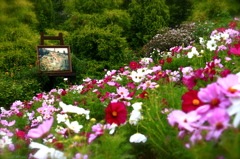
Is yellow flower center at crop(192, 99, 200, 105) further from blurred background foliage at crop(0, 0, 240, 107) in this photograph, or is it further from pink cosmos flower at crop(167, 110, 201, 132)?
blurred background foliage at crop(0, 0, 240, 107)

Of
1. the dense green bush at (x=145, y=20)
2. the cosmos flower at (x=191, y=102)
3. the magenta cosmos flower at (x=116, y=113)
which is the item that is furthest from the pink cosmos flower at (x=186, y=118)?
the dense green bush at (x=145, y=20)

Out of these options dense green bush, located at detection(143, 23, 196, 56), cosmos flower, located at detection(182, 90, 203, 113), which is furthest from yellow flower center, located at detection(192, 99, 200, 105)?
dense green bush, located at detection(143, 23, 196, 56)

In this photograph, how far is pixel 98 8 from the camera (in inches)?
413

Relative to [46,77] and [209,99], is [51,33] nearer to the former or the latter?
[46,77]

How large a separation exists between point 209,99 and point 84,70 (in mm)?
6472

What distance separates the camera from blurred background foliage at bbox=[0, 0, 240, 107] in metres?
5.78

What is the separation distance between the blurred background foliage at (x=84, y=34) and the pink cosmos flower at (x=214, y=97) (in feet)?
13.2

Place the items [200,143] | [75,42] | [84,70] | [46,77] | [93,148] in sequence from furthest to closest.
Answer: [75,42]
[84,70]
[46,77]
[93,148]
[200,143]

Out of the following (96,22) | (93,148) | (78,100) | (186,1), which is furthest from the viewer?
(186,1)

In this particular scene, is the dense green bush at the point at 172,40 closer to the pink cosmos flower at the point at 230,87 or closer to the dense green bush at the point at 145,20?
the dense green bush at the point at 145,20

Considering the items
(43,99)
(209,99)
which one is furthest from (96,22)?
(209,99)

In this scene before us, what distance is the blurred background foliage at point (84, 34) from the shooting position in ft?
19.0

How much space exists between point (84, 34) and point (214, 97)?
25.8 feet

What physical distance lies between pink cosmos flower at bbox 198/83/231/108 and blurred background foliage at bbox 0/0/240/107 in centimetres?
403
